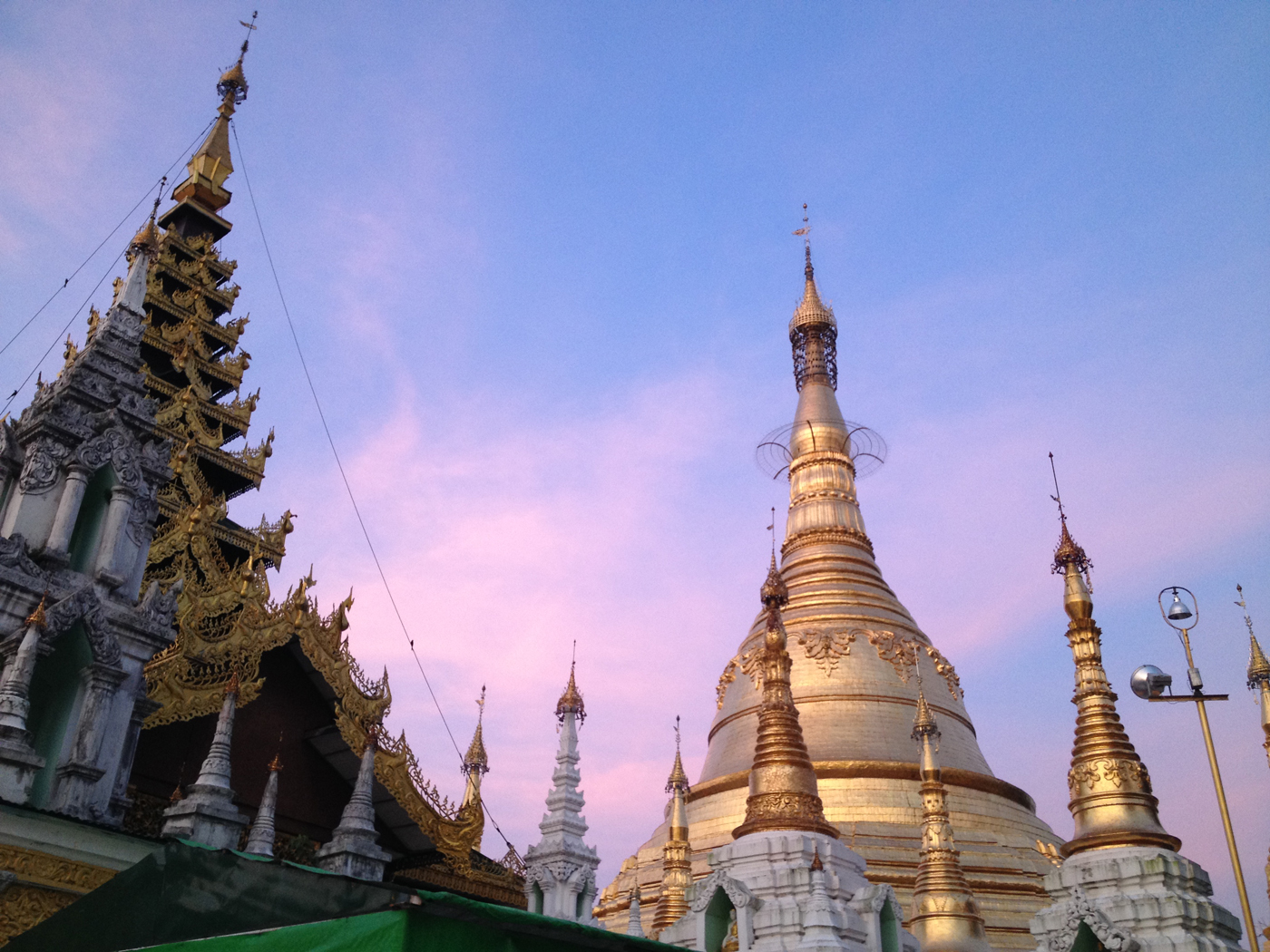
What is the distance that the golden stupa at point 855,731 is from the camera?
22312 millimetres

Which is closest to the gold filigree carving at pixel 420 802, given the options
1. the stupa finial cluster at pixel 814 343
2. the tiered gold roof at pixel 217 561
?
the tiered gold roof at pixel 217 561

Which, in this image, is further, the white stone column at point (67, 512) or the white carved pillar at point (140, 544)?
the white carved pillar at point (140, 544)

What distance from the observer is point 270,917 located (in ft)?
16.6

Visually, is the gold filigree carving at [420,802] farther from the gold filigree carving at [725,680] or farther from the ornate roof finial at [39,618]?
the gold filigree carving at [725,680]

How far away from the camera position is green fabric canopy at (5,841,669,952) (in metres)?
4.21

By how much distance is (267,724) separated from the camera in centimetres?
1239

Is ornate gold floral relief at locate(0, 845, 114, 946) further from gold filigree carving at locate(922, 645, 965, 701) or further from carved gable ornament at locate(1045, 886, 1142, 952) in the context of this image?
gold filigree carving at locate(922, 645, 965, 701)

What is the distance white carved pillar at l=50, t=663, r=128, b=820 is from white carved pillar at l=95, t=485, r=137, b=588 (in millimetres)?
988

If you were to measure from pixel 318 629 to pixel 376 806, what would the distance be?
218 centimetres

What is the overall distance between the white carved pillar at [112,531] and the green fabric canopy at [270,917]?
179 inches

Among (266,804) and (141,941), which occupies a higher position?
(266,804)

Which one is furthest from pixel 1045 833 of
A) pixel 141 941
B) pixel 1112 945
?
pixel 141 941

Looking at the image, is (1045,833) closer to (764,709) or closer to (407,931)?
(764,709)

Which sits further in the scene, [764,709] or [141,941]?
[764,709]
